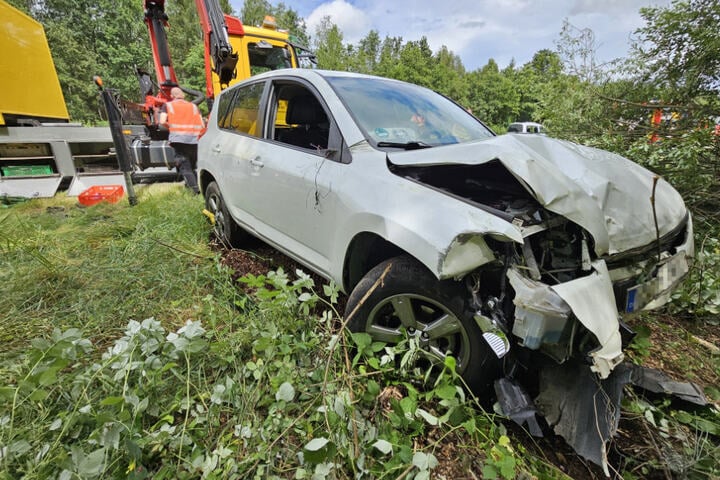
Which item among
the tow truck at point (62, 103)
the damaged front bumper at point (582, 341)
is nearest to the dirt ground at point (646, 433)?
the damaged front bumper at point (582, 341)

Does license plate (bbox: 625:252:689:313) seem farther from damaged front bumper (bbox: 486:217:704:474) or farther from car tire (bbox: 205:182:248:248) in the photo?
car tire (bbox: 205:182:248:248)

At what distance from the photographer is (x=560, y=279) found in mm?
1422

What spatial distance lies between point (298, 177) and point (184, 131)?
449 cm

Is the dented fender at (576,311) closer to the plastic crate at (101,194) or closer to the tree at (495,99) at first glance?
the plastic crate at (101,194)

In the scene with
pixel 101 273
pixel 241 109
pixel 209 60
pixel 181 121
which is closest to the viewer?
pixel 101 273

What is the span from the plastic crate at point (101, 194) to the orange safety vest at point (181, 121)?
1.30m

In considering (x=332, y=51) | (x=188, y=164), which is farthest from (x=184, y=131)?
(x=332, y=51)

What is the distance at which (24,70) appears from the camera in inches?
230

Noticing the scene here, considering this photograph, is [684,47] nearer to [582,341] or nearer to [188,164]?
[582,341]

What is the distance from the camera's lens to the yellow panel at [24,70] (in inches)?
215

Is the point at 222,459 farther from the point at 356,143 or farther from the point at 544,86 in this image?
the point at 544,86

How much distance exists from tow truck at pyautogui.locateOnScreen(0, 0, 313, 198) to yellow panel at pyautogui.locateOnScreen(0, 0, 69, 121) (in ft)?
0.05

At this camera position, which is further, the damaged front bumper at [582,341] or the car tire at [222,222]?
the car tire at [222,222]

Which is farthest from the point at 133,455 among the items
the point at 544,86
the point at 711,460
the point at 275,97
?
the point at 544,86
